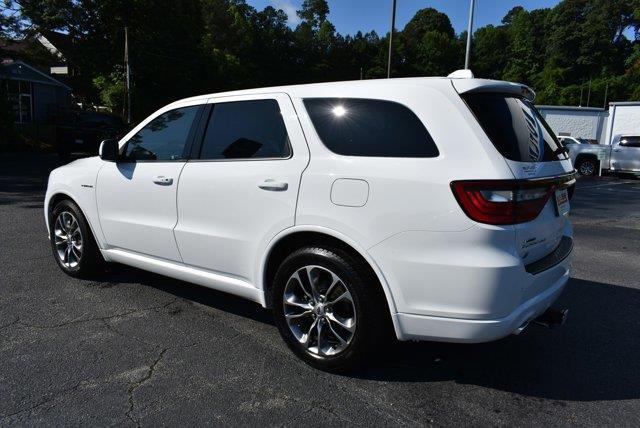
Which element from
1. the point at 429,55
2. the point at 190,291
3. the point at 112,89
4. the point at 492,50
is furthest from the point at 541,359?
the point at 492,50

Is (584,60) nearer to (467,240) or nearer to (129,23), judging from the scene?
(129,23)

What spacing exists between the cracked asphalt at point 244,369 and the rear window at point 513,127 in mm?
1345

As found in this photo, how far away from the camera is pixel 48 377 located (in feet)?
9.97

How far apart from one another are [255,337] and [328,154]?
4.75 feet

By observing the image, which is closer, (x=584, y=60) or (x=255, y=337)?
(x=255, y=337)

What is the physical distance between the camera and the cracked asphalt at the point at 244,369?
2734 millimetres

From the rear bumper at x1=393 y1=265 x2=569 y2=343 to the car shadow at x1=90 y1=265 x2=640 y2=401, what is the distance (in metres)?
0.43

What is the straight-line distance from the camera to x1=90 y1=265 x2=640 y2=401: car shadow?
10.1 ft

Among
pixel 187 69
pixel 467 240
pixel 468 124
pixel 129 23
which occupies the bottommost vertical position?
pixel 467 240

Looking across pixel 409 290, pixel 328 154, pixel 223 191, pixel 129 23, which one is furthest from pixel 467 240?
pixel 129 23

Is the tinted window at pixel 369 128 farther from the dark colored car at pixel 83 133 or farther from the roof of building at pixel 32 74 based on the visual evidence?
the roof of building at pixel 32 74

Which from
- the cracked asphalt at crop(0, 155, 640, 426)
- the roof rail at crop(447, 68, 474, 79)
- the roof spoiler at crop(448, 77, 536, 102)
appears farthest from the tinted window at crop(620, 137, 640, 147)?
the roof rail at crop(447, 68, 474, 79)

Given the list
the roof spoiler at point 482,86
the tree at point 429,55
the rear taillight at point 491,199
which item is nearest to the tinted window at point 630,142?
the roof spoiler at point 482,86

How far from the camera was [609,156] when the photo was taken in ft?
66.2
